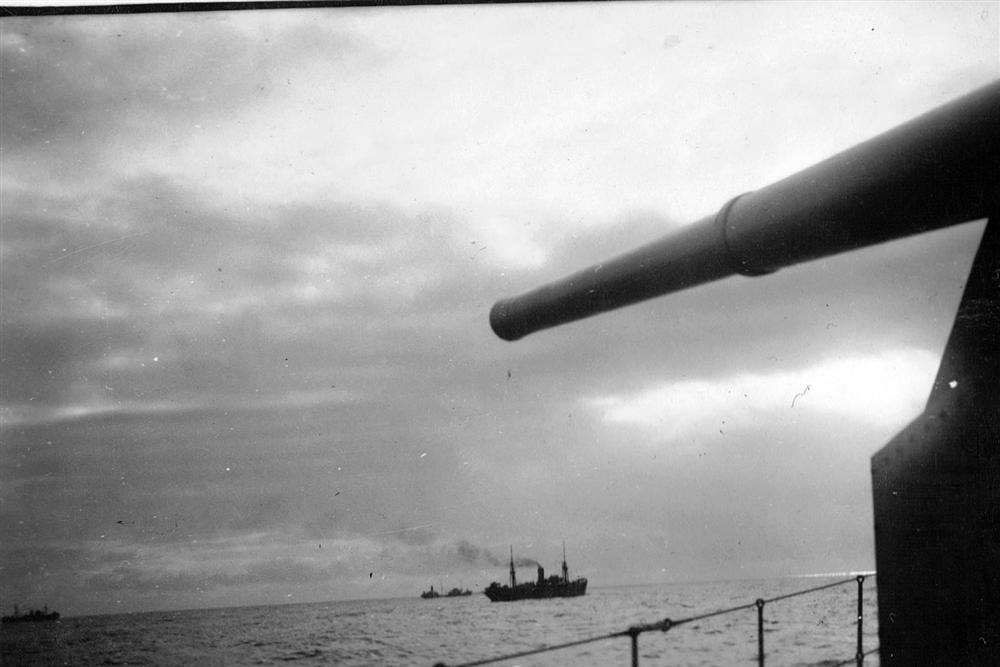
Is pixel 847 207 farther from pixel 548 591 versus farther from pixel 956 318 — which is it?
pixel 548 591

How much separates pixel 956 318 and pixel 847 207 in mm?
678

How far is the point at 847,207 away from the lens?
102 inches

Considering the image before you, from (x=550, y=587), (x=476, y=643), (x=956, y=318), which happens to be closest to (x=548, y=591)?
(x=550, y=587)

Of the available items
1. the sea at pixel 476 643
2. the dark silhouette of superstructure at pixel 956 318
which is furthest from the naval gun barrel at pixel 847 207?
the sea at pixel 476 643

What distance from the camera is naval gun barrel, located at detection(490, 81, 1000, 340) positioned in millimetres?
2318

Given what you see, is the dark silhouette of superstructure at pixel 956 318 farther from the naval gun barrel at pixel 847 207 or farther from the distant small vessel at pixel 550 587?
the distant small vessel at pixel 550 587

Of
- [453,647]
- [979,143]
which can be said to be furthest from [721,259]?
[453,647]

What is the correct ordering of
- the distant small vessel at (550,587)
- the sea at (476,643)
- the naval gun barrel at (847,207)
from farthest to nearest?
the distant small vessel at (550,587) → the sea at (476,643) → the naval gun barrel at (847,207)

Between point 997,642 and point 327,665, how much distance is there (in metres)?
67.7

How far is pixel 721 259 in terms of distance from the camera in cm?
321

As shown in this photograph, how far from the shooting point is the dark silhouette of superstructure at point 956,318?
94.1 inches

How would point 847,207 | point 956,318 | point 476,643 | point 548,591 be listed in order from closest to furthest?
point 847,207 < point 956,318 < point 476,643 < point 548,591

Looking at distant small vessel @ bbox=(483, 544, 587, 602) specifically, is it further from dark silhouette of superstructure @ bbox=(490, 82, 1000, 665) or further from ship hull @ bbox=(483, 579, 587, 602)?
dark silhouette of superstructure @ bbox=(490, 82, 1000, 665)

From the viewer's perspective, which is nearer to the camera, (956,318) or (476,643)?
(956,318)
